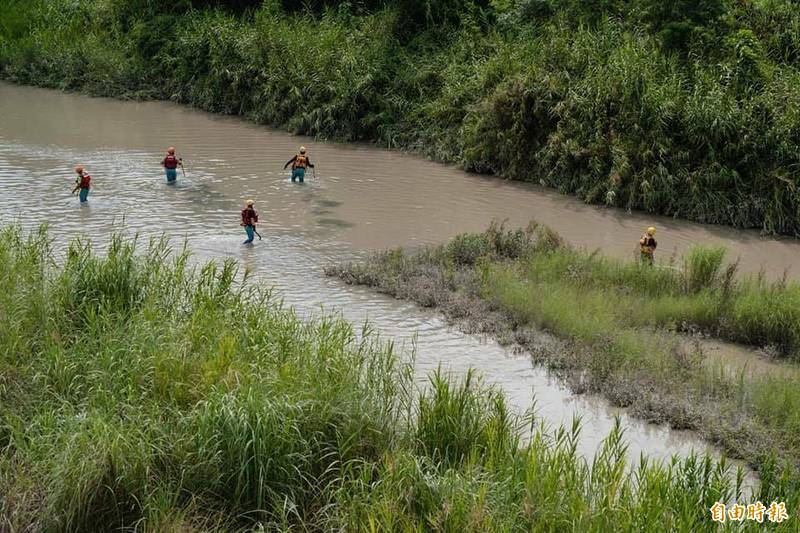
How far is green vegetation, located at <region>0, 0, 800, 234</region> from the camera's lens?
18500mm

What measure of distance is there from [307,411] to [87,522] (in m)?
1.93

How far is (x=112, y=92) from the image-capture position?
31.2m

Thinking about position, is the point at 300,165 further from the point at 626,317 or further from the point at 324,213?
the point at 626,317

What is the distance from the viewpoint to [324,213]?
18.2m

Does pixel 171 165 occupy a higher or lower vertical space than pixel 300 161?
lower

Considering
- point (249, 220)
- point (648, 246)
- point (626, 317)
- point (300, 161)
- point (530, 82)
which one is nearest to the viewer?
point (626, 317)

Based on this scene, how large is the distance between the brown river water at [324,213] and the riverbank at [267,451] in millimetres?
2181

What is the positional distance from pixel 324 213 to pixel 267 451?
11234 mm

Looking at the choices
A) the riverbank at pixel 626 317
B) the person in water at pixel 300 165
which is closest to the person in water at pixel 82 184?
the person in water at pixel 300 165

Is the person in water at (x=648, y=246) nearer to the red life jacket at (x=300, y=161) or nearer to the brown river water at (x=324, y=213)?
the brown river water at (x=324, y=213)

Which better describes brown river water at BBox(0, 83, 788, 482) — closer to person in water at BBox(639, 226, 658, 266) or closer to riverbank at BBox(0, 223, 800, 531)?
person in water at BBox(639, 226, 658, 266)

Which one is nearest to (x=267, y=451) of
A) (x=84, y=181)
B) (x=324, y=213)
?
(x=324, y=213)

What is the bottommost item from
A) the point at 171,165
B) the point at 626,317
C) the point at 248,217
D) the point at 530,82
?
the point at 626,317

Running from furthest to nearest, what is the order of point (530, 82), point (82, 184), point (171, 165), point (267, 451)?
point (530, 82), point (171, 165), point (82, 184), point (267, 451)
